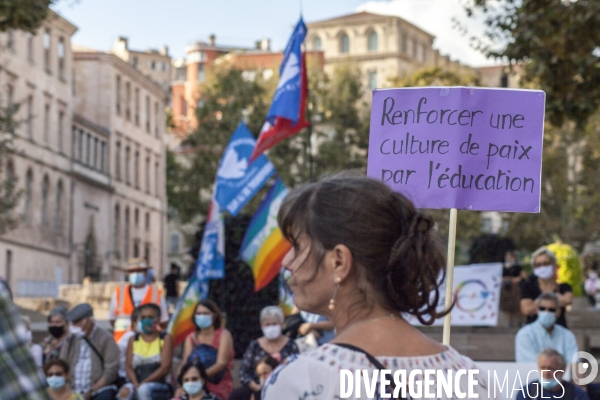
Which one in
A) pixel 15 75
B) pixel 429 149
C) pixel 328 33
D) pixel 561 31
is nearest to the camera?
pixel 429 149

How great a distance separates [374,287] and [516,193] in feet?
6.77

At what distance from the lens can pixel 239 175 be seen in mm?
13891

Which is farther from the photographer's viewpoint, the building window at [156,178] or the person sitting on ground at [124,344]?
the building window at [156,178]

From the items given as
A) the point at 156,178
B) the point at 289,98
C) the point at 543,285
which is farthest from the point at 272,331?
the point at 156,178

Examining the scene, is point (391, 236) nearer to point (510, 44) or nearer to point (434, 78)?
→ point (510, 44)

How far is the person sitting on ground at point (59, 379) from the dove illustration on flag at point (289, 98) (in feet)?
14.7

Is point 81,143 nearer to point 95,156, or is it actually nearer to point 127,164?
point 95,156

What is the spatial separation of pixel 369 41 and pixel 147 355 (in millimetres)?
104711

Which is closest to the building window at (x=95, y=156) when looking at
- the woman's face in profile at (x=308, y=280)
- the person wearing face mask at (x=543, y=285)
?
the person wearing face mask at (x=543, y=285)

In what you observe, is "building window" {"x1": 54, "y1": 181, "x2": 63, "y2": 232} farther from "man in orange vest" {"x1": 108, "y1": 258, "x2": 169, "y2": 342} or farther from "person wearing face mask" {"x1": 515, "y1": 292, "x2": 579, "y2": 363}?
"person wearing face mask" {"x1": 515, "y1": 292, "x2": 579, "y2": 363}

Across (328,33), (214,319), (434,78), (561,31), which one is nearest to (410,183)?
(214,319)

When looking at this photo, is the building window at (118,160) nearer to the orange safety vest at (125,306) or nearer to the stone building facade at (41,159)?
the stone building facade at (41,159)

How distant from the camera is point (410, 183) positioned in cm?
438

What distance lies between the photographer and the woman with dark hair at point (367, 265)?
2.52 meters
